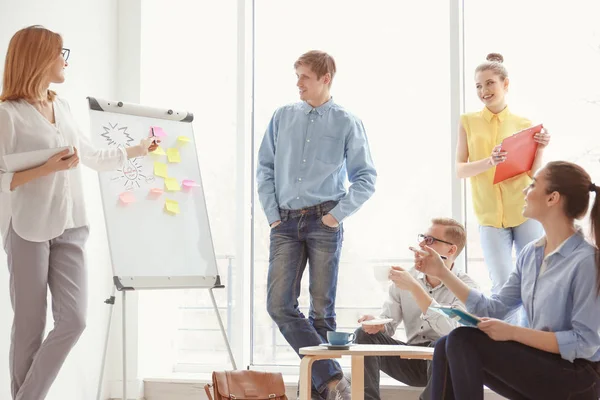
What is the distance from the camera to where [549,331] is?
2.27 meters

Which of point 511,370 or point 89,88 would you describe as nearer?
point 511,370

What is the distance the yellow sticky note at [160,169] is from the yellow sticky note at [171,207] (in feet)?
0.41

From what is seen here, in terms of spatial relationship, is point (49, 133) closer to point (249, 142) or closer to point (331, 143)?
point (331, 143)

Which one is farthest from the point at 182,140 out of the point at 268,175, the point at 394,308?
the point at 394,308

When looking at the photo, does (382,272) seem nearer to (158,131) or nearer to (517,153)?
(517,153)

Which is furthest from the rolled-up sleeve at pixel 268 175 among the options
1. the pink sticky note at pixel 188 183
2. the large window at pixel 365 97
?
the large window at pixel 365 97

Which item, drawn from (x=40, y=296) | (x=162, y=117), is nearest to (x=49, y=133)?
(x=40, y=296)

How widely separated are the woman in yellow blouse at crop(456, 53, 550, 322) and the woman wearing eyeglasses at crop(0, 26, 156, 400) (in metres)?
1.73

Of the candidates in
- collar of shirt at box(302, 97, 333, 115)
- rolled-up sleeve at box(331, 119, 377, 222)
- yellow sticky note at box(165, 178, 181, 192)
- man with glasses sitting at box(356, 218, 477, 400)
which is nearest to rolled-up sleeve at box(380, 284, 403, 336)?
man with glasses sitting at box(356, 218, 477, 400)

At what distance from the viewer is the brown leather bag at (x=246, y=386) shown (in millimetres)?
3045

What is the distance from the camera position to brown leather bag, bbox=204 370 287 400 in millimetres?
3045

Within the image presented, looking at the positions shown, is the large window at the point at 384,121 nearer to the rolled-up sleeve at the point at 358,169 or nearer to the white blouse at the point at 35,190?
the rolled-up sleeve at the point at 358,169

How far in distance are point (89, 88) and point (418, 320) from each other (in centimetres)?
205

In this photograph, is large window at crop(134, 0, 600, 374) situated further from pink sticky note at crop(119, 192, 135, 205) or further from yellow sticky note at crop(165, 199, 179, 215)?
pink sticky note at crop(119, 192, 135, 205)
